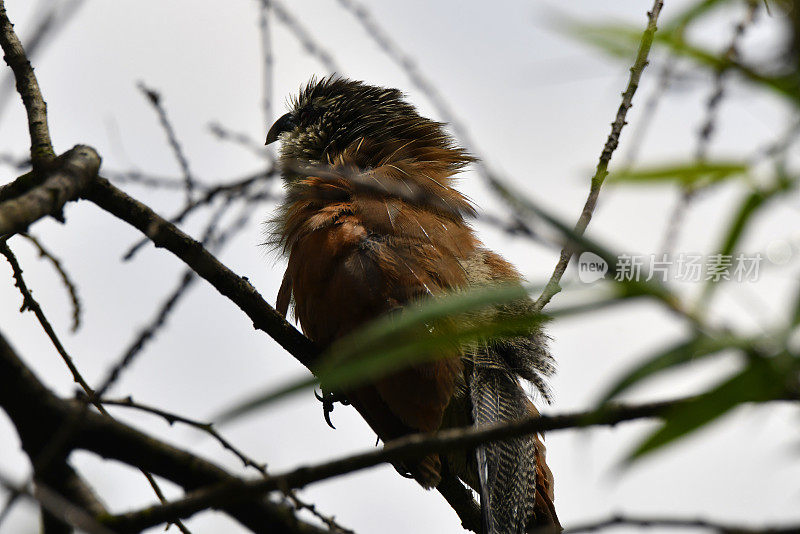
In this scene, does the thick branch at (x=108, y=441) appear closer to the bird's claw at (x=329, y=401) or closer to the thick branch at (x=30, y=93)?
the thick branch at (x=30, y=93)

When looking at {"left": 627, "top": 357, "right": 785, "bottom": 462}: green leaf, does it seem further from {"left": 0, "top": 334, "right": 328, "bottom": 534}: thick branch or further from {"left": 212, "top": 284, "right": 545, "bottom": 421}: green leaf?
{"left": 0, "top": 334, "right": 328, "bottom": 534}: thick branch

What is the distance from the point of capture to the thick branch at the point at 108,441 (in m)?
1.37

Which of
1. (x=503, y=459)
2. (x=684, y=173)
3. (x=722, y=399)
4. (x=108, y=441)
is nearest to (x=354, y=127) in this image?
(x=503, y=459)

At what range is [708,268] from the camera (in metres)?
1.03

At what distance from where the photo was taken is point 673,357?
941 millimetres

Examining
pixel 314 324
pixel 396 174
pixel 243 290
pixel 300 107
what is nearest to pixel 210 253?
pixel 243 290

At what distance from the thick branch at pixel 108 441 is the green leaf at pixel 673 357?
721 millimetres

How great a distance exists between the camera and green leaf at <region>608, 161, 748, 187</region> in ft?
3.15

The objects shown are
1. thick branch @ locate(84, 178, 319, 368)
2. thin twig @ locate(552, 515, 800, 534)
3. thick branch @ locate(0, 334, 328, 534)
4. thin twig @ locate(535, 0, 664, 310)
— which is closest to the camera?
thin twig @ locate(552, 515, 800, 534)

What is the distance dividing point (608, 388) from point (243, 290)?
62.9 inches

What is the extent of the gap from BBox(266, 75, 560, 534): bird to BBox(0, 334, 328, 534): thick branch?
159 cm

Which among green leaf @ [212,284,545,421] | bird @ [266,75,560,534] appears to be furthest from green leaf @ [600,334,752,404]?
bird @ [266,75,560,534]

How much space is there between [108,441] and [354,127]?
117 inches

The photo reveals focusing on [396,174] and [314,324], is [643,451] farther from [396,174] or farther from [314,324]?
[396,174]
